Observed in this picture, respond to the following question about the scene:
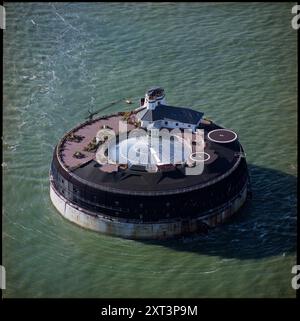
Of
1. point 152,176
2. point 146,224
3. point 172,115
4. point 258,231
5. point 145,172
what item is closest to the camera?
point 146,224

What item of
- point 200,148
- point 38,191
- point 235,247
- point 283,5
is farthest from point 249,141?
point 283,5

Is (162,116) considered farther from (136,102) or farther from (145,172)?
(136,102)

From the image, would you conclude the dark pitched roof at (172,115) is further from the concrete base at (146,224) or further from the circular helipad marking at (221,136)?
the concrete base at (146,224)

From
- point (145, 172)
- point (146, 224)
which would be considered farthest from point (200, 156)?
point (146, 224)

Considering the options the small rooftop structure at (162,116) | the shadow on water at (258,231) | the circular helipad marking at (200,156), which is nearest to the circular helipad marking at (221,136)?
the small rooftop structure at (162,116)

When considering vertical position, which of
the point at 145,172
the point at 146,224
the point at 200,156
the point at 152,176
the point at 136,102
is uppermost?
the point at 136,102

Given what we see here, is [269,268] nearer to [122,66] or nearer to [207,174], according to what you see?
[207,174]

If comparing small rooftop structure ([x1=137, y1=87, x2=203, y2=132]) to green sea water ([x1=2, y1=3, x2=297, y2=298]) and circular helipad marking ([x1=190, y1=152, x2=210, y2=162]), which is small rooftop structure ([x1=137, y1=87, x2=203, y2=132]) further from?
green sea water ([x1=2, y1=3, x2=297, y2=298])
